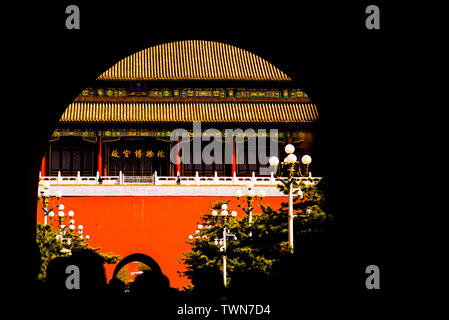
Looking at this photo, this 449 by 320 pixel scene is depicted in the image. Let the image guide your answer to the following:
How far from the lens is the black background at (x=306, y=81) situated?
13.1 ft

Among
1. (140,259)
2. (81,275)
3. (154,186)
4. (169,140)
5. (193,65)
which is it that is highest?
(193,65)

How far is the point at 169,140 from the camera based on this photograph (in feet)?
67.8

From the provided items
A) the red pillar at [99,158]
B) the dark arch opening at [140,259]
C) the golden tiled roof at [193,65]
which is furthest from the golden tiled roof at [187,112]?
the dark arch opening at [140,259]

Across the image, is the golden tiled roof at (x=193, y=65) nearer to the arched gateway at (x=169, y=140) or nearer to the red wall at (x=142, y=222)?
the arched gateway at (x=169, y=140)

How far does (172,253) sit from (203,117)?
515 cm

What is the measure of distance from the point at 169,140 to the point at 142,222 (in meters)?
3.44

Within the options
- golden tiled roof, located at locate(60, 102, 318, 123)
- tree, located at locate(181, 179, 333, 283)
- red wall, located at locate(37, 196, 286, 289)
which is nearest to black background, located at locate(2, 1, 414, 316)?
tree, located at locate(181, 179, 333, 283)

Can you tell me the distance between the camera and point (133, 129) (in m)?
20.5

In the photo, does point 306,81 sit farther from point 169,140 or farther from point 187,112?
point 169,140

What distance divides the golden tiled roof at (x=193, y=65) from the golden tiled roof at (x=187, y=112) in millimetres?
1044

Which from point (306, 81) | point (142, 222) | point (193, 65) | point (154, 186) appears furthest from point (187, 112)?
point (306, 81)
